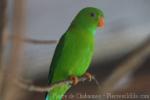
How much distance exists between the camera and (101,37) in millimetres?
927

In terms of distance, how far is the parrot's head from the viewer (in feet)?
3.07

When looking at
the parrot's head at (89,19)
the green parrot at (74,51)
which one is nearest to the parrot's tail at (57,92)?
the green parrot at (74,51)

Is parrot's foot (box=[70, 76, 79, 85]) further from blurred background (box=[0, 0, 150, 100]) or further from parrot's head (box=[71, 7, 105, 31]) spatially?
parrot's head (box=[71, 7, 105, 31])

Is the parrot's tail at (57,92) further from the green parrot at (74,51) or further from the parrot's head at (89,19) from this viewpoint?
the parrot's head at (89,19)

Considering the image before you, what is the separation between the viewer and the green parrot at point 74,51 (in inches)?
35.5

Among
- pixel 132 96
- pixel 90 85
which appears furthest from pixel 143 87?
pixel 90 85

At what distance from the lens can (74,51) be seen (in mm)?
914

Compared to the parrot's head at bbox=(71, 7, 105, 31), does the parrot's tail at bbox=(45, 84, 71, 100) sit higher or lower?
lower

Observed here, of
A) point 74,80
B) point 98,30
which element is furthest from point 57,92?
point 98,30

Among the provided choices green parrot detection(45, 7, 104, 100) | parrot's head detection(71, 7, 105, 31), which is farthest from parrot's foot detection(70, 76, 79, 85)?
parrot's head detection(71, 7, 105, 31)

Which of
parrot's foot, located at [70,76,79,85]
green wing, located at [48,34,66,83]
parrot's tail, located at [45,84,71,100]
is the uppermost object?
green wing, located at [48,34,66,83]

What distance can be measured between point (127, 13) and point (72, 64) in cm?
25

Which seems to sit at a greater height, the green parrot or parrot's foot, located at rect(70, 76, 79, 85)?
the green parrot

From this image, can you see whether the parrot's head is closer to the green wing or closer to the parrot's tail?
the green wing
